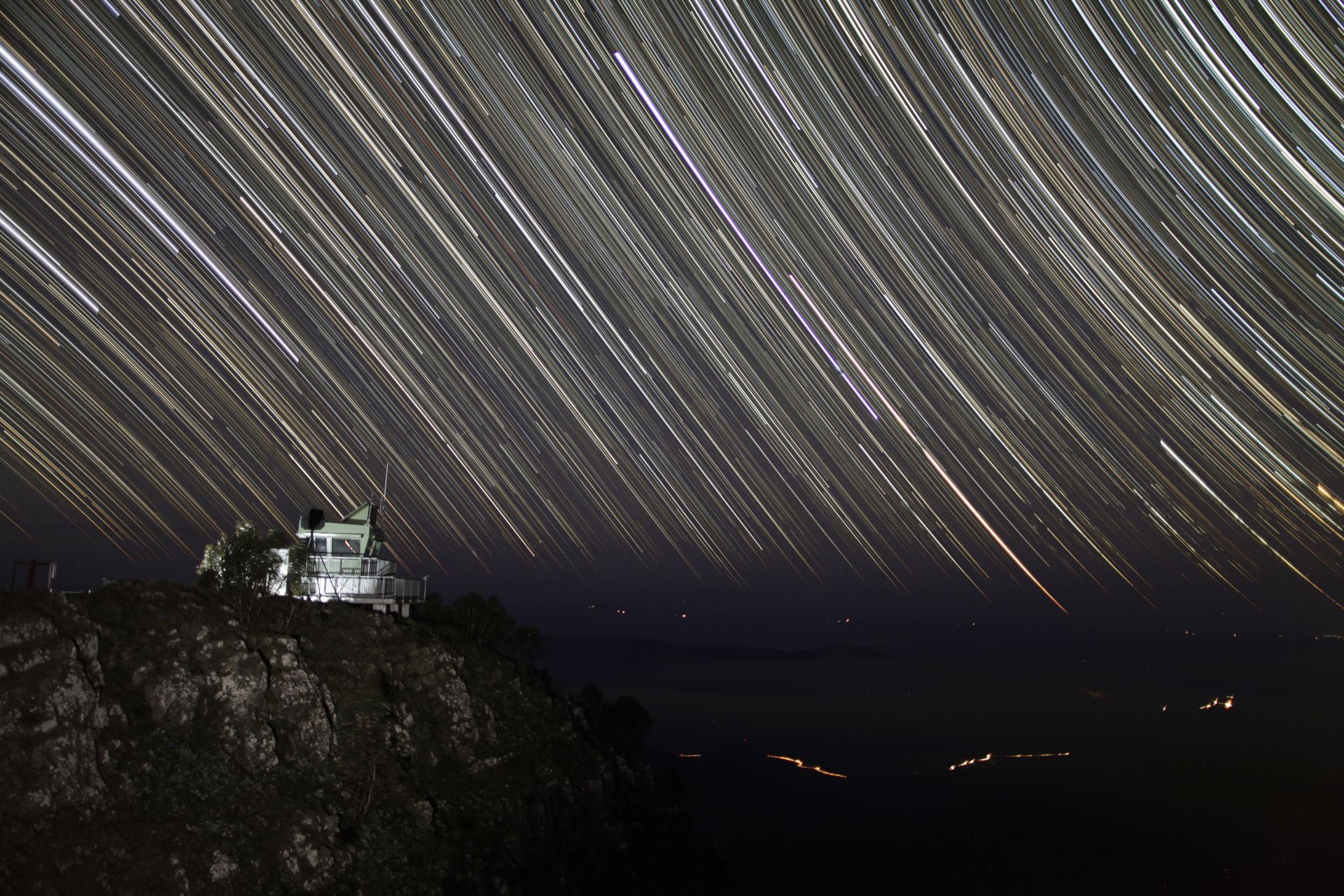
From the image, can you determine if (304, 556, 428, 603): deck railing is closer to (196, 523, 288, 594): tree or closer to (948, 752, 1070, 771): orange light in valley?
(196, 523, 288, 594): tree

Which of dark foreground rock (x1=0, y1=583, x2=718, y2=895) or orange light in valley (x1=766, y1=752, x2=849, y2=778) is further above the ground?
dark foreground rock (x1=0, y1=583, x2=718, y2=895)

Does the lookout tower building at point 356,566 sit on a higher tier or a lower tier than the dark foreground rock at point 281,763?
higher

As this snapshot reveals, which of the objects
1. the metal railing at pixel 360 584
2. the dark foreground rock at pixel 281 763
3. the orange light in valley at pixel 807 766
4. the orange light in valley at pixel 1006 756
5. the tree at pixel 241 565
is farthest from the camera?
the orange light in valley at pixel 1006 756

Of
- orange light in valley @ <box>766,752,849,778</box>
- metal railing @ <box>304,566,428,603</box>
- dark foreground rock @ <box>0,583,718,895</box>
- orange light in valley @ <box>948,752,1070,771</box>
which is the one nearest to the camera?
dark foreground rock @ <box>0,583,718,895</box>

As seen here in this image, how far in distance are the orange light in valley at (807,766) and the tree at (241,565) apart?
3323 inches

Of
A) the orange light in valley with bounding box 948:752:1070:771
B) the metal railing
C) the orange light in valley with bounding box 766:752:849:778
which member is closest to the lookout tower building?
the metal railing

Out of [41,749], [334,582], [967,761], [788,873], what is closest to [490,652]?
[334,582]

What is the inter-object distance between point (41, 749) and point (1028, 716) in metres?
169

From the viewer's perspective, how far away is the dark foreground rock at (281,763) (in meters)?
20.4

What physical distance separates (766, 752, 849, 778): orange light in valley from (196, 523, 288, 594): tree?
8441 centimetres

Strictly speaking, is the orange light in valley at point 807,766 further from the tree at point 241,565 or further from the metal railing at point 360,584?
the tree at point 241,565

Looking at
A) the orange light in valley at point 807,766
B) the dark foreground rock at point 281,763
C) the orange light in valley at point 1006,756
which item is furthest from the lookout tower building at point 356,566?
the orange light in valley at point 1006,756

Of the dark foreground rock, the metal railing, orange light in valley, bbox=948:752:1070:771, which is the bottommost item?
orange light in valley, bbox=948:752:1070:771

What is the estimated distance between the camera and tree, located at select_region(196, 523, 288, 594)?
29.6m
